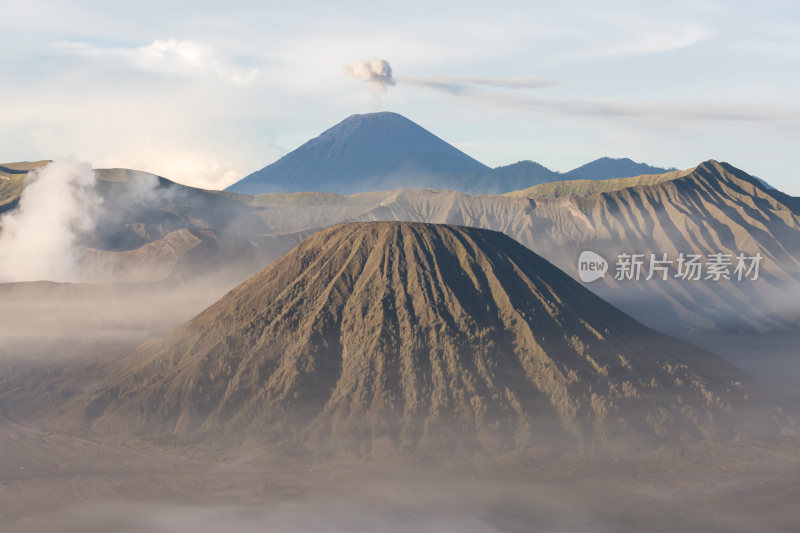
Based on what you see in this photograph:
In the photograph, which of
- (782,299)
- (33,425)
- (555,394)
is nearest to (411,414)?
(555,394)

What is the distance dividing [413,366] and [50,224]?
107m

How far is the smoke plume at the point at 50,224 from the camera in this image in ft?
473

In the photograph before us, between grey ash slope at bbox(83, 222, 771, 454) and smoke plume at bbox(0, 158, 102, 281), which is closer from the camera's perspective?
grey ash slope at bbox(83, 222, 771, 454)

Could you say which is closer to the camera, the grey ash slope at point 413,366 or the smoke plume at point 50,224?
the grey ash slope at point 413,366

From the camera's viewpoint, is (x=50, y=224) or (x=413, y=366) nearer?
(x=413, y=366)

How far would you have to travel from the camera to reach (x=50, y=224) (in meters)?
159

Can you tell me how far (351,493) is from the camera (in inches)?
2335

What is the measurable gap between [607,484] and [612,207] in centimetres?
13613

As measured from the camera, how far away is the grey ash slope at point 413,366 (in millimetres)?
71125

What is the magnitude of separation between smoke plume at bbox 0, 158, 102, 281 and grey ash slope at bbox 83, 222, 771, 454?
6437cm

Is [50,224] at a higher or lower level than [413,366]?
higher

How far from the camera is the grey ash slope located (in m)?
71.1

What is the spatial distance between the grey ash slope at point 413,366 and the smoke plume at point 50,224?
64366 millimetres

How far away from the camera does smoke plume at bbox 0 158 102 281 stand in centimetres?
14412
